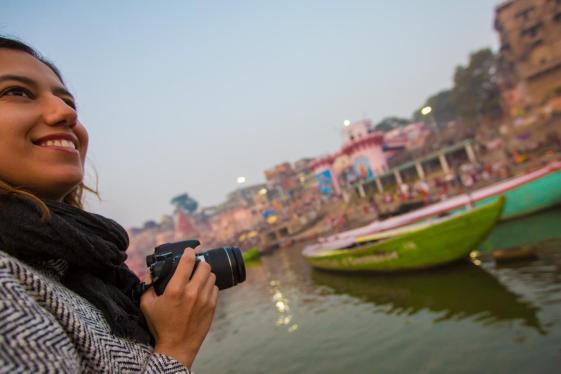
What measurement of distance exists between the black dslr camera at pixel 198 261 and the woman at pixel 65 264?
0.29ft

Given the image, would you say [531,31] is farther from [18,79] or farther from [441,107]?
[18,79]

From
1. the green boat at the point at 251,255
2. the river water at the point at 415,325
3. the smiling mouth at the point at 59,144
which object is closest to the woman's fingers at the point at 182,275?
the smiling mouth at the point at 59,144

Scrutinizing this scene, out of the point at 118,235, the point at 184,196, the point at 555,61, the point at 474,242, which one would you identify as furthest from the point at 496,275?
the point at 184,196

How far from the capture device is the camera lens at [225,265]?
4.73 ft

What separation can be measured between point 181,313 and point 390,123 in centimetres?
7828

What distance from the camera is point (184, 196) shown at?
115 metres

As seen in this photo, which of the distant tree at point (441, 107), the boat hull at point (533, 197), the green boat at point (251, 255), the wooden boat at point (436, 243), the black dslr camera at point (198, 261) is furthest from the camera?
the distant tree at point (441, 107)

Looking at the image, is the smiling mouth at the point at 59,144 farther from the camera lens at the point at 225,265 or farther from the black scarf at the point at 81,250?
the camera lens at the point at 225,265

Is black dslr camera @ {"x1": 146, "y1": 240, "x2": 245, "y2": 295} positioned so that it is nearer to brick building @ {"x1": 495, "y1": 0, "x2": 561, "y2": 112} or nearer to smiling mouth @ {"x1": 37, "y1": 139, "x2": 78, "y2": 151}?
smiling mouth @ {"x1": 37, "y1": 139, "x2": 78, "y2": 151}

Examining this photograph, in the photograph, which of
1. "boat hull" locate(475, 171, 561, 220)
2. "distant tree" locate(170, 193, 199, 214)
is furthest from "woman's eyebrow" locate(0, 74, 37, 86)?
"distant tree" locate(170, 193, 199, 214)

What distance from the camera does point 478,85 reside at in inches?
1823

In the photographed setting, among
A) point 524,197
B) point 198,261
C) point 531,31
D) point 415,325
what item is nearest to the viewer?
point 198,261

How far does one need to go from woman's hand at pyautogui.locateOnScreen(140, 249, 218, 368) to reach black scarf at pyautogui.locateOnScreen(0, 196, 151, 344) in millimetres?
69

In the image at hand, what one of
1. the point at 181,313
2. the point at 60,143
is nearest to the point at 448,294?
the point at 181,313
